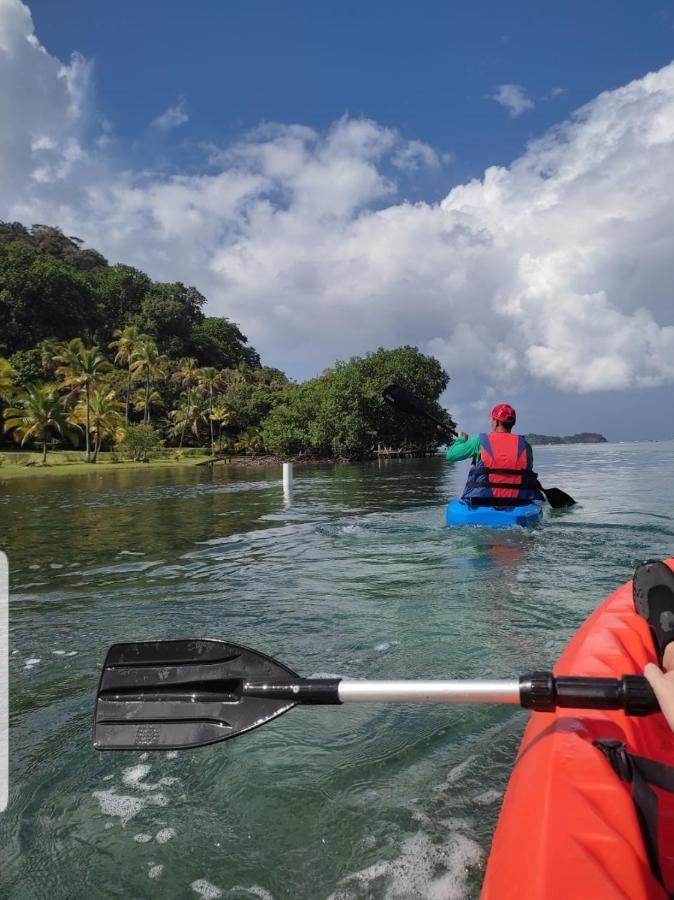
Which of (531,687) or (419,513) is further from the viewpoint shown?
(419,513)

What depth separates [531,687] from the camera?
1.83 meters

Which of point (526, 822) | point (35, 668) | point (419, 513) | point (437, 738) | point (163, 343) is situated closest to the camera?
point (526, 822)

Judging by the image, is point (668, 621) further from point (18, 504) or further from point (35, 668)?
point (18, 504)

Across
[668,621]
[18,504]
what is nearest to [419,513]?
[668,621]

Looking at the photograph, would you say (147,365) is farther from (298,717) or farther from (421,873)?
(421,873)

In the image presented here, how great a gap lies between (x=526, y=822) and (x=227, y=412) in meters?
57.8

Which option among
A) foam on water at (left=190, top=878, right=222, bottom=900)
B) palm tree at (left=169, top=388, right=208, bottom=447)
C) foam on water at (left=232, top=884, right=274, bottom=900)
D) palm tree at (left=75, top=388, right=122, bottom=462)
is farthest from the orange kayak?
palm tree at (left=169, top=388, right=208, bottom=447)

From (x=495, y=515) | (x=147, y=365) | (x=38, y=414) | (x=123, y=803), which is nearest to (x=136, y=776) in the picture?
(x=123, y=803)

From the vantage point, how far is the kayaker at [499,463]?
26.4 ft

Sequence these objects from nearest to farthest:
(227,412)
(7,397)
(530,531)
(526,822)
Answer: (526,822)
(530,531)
(7,397)
(227,412)

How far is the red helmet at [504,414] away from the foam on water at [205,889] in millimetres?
7090

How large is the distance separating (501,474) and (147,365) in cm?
5015

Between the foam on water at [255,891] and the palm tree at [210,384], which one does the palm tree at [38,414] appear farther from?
the foam on water at [255,891]

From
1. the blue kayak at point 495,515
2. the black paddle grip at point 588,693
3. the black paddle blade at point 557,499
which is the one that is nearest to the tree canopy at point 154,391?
the black paddle blade at point 557,499
